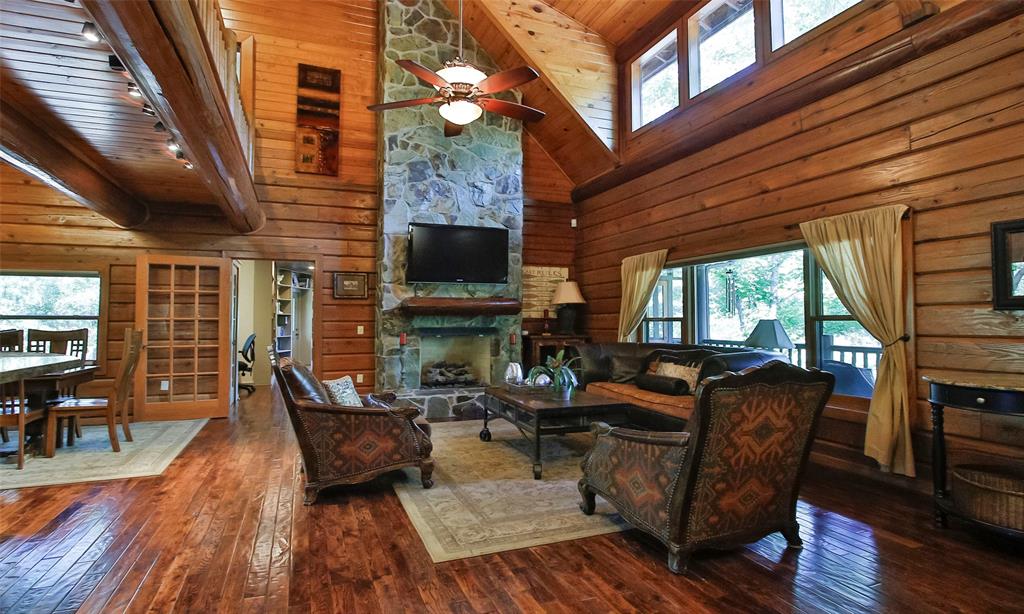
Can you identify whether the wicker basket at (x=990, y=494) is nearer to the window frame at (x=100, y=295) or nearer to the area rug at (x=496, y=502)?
the area rug at (x=496, y=502)

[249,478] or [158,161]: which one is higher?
[158,161]

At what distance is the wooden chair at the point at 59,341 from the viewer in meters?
4.98

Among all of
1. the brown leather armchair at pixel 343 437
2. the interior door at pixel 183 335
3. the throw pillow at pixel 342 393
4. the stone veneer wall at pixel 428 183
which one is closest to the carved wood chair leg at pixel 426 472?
the brown leather armchair at pixel 343 437

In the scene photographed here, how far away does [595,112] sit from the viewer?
6.23 m

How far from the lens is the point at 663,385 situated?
452 cm

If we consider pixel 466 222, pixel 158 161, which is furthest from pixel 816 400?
pixel 158 161

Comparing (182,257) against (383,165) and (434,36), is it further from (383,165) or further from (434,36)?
(434,36)

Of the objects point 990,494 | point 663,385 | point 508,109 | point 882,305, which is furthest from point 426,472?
point 882,305

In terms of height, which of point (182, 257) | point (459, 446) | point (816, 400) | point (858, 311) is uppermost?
point (182, 257)

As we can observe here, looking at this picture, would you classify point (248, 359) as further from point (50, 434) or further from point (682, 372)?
point (682, 372)

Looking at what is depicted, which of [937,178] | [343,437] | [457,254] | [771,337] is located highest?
[937,178]

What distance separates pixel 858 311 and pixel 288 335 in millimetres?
9804

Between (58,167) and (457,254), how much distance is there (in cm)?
377

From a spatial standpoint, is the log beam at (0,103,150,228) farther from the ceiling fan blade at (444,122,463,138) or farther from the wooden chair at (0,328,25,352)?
the ceiling fan blade at (444,122,463,138)
